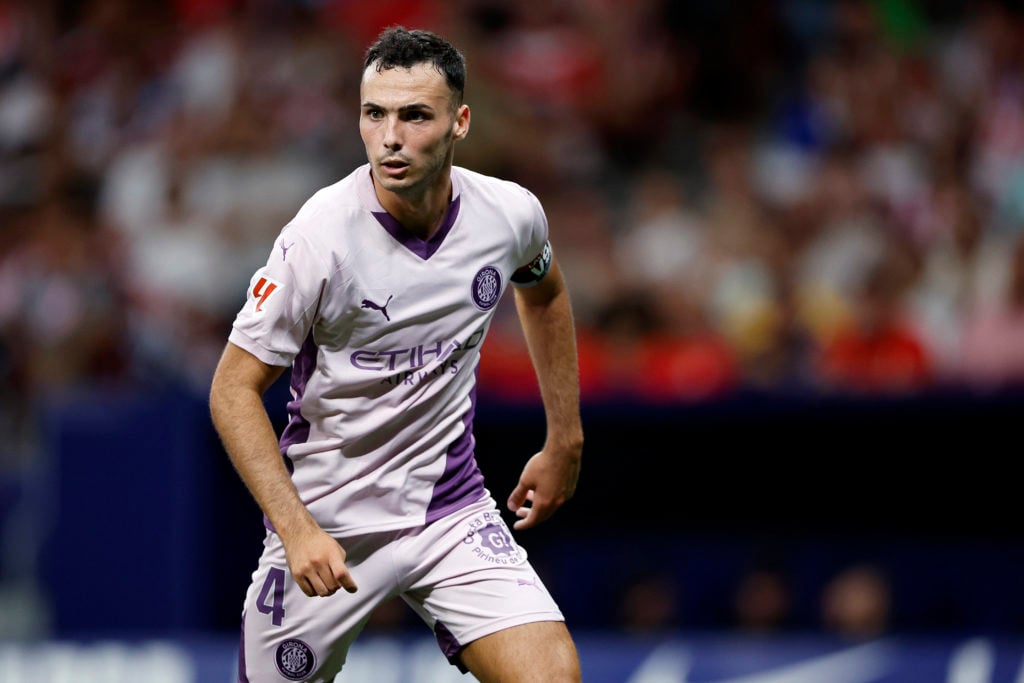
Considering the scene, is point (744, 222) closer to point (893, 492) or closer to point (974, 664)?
point (893, 492)

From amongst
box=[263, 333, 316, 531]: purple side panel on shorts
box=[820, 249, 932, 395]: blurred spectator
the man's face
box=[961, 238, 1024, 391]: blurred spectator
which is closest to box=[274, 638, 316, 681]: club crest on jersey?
box=[263, 333, 316, 531]: purple side panel on shorts

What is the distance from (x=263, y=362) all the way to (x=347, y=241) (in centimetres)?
41

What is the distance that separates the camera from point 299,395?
486 centimetres

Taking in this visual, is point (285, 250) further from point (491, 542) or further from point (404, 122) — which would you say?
point (491, 542)

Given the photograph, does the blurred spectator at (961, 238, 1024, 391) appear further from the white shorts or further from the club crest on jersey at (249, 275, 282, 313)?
the club crest on jersey at (249, 275, 282, 313)

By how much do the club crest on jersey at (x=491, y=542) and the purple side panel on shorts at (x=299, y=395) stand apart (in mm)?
564

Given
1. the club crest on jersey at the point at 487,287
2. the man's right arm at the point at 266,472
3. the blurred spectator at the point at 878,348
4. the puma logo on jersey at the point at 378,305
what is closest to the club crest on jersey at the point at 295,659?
the man's right arm at the point at 266,472

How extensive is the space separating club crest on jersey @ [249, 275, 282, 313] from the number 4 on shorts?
2.87ft

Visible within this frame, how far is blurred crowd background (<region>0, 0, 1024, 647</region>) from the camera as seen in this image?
8.78 m

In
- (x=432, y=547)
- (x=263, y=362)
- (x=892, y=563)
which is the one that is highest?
(x=263, y=362)

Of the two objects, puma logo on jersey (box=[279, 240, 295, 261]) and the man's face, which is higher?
the man's face

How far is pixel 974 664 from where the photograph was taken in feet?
23.7

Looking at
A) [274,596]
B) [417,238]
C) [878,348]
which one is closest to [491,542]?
[274,596]

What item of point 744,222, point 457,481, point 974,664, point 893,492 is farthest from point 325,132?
point 457,481
